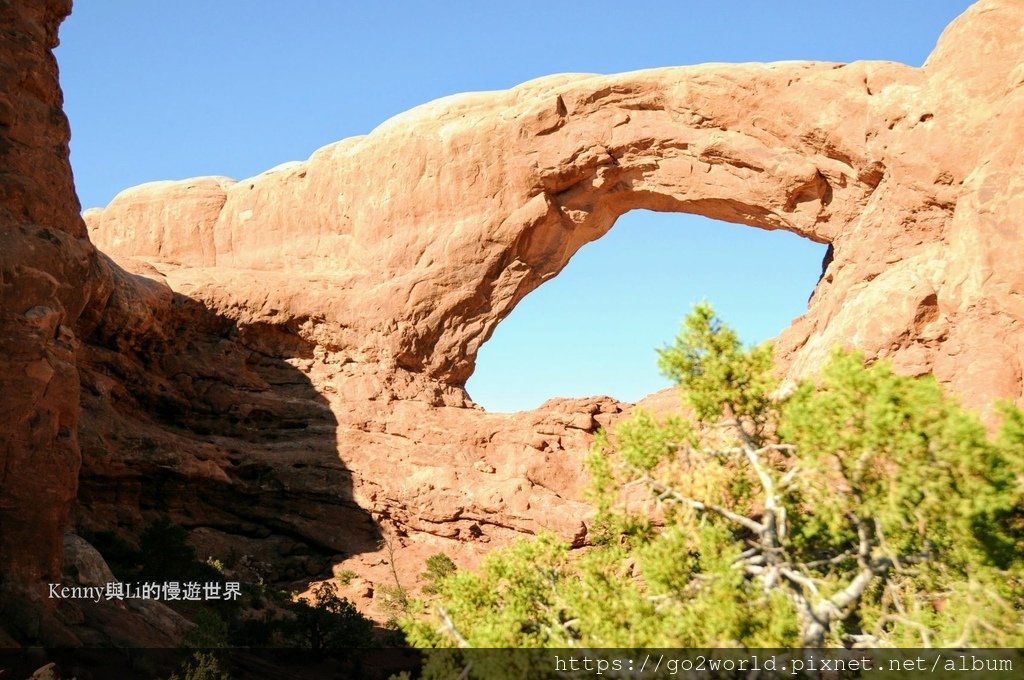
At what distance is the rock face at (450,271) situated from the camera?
2409 cm

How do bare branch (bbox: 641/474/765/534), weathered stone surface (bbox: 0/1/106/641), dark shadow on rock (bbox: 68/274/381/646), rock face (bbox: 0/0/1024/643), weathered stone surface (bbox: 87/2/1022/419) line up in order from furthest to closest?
dark shadow on rock (bbox: 68/274/381/646)
weathered stone surface (bbox: 87/2/1022/419)
rock face (bbox: 0/0/1024/643)
weathered stone surface (bbox: 0/1/106/641)
bare branch (bbox: 641/474/765/534)

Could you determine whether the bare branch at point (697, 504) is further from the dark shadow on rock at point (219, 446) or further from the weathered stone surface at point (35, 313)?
the dark shadow on rock at point (219, 446)

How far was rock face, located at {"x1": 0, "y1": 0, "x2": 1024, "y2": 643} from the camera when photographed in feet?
79.0

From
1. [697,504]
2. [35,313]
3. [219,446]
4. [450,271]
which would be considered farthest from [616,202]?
[697,504]

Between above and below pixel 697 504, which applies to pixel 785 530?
below

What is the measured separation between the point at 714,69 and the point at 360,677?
20.3m

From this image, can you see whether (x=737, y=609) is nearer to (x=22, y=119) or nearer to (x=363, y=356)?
(x=22, y=119)

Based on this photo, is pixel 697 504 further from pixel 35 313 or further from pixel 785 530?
pixel 35 313

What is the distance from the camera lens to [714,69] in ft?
98.5

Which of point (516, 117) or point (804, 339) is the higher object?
point (516, 117)

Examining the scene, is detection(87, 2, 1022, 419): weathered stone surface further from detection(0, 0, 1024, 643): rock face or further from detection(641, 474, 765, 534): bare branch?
detection(641, 474, 765, 534): bare branch

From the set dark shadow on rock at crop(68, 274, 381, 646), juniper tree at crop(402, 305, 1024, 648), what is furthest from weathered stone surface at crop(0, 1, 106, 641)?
juniper tree at crop(402, 305, 1024, 648)

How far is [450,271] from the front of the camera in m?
32.6

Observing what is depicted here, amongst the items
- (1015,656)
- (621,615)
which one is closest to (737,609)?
(621,615)
